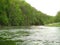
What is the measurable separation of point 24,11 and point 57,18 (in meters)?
52.2

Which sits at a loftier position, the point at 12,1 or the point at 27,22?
the point at 12,1

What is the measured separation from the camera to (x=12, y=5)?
89.6 metres

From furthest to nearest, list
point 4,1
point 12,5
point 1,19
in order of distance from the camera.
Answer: point 12,5 < point 4,1 < point 1,19

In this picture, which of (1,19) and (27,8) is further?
(27,8)

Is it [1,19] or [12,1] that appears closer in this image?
[1,19]

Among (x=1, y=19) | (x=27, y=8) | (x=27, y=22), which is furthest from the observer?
(x=27, y=8)

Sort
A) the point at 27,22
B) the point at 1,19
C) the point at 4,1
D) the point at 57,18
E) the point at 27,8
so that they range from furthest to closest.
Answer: the point at 57,18 < the point at 27,8 < the point at 27,22 < the point at 4,1 < the point at 1,19

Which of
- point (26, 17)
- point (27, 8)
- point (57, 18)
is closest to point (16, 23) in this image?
point (26, 17)

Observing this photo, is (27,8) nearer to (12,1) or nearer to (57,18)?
(12,1)

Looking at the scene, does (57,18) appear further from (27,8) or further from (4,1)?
(4,1)

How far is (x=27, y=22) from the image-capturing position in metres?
105

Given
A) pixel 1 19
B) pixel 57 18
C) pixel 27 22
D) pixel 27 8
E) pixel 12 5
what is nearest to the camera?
pixel 1 19

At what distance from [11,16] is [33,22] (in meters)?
32.6

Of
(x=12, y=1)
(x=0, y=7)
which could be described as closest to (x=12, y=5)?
(x=12, y=1)
